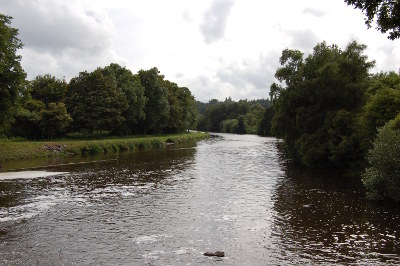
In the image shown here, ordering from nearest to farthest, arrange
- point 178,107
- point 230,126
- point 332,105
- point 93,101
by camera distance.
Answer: point 332,105 → point 93,101 → point 178,107 → point 230,126

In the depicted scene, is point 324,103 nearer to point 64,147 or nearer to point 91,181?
point 91,181

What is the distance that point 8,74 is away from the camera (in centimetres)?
4600

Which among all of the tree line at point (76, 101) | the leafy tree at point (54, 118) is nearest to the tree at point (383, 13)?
the tree line at point (76, 101)

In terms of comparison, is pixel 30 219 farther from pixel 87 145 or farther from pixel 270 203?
pixel 87 145

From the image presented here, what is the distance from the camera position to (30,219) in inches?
786

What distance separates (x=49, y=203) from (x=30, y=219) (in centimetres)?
400

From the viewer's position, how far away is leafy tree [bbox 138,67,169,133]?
9250 centimetres

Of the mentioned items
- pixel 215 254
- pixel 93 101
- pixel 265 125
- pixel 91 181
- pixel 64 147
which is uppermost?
pixel 93 101

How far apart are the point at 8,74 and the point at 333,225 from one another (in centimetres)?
4371

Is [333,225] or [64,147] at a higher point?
[64,147]

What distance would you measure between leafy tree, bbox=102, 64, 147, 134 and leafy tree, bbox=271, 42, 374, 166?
42.4 metres

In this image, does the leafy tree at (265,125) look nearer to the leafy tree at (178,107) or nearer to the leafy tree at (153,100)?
the leafy tree at (178,107)

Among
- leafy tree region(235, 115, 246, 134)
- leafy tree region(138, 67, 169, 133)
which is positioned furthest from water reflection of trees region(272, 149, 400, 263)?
leafy tree region(235, 115, 246, 134)

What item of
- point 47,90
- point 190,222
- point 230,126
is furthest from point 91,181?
point 230,126
